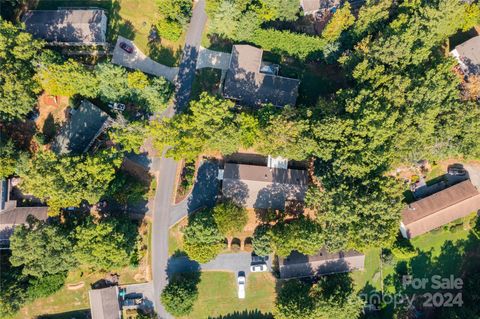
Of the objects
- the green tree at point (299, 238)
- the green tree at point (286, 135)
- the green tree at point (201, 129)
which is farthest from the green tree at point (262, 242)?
the green tree at point (201, 129)

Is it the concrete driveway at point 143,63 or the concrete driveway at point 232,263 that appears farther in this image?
the concrete driveway at point 143,63

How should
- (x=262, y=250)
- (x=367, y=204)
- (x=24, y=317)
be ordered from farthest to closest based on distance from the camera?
(x=24, y=317) → (x=262, y=250) → (x=367, y=204)

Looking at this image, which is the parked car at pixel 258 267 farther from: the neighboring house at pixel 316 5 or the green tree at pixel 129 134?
the neighboring house at pixel 316 5

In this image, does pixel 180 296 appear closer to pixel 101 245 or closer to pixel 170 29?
pixel 101 245

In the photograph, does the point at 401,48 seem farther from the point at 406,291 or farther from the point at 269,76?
the point at 406,291

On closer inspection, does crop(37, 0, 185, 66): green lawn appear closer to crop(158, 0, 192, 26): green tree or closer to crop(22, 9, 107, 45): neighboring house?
crop(22, 9, 107, 45): neighboring house

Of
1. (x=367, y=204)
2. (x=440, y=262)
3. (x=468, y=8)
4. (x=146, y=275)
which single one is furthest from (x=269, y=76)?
(x=440, y=262)

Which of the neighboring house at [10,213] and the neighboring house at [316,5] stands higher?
the neighboring house at [316,5]
